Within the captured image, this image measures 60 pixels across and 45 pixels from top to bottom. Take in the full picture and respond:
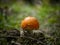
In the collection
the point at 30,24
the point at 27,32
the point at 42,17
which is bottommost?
the point at 27,32

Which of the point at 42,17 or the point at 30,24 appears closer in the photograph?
the point at 30,24

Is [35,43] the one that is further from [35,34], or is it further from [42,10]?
[42,10]

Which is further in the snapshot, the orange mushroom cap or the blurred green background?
the blurred green background

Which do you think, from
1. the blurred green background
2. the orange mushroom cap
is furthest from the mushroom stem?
the blurred green background

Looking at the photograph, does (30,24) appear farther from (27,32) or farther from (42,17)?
(42,17)

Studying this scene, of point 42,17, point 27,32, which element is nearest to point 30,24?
point 27,32

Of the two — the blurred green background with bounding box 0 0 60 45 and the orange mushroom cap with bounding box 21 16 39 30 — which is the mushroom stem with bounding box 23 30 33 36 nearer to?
the orange mushroom cap with bounding box 21 16 39 30

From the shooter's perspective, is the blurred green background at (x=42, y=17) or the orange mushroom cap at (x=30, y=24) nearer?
the orange mushroom cap at (x=30, y=24)

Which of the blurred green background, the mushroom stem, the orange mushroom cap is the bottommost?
the mushroom stem

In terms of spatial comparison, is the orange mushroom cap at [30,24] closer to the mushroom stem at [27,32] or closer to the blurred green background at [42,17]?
the mushroom stem at [27,32]

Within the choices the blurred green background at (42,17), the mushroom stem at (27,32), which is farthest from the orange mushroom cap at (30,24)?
the blurred green background at (42,17)

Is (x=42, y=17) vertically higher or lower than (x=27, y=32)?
higher
